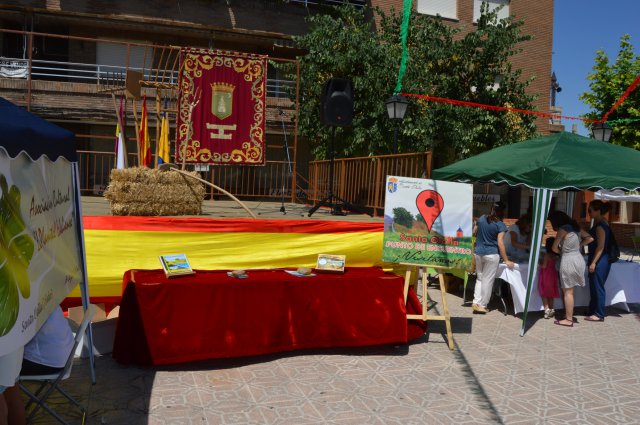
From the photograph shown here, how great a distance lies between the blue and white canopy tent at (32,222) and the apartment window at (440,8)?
19.0 m

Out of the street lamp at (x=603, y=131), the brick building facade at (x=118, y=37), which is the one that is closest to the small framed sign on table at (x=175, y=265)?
the street lamp at (x=603, y=131)

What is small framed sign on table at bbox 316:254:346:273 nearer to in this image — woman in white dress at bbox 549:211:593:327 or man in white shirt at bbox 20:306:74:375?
man in white shirt at bbox 20:306:74:375

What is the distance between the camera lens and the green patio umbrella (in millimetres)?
7453

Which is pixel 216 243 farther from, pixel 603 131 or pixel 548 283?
pixel 603 131

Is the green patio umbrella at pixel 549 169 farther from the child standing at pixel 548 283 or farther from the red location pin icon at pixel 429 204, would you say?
the red location pin icon at pixel 429 204

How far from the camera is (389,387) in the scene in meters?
4.95

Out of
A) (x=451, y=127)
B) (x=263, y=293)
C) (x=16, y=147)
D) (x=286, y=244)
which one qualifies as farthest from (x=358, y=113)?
(x=16, y=147)

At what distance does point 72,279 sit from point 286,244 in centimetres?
269

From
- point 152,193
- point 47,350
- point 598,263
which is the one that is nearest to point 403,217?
point 152,193

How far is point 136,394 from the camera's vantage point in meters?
4.61

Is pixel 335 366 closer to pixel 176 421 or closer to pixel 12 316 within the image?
pixel 176 421

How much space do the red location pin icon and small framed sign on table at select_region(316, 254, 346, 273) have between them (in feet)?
3.48

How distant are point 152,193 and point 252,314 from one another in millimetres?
2169

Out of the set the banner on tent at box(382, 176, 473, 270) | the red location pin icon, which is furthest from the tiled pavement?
the red location pin icon
